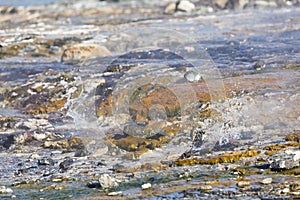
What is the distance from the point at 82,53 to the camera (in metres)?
26.4

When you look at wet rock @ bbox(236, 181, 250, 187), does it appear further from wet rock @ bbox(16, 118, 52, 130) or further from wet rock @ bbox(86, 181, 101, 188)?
wet rock @ bbox(16, 118, 52, 130)

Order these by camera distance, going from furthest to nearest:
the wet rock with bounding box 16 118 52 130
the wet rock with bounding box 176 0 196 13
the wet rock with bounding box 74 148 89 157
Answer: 1. the wet rock with bounding box 176 0 196 13
2. the wet rock with bounding box 16 118 52 130
3. the wet rock with bounding box 74 148 89 157

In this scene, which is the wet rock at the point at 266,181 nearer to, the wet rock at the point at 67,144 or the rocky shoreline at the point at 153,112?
the rocky shoreline at the point at 153,112

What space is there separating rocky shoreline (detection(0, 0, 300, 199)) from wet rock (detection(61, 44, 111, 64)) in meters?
0.05

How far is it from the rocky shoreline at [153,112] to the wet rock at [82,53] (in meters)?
0.05

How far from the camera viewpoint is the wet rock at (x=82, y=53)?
85.2 ft

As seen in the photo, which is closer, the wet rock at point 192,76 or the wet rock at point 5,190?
the wet rock at point 5,190

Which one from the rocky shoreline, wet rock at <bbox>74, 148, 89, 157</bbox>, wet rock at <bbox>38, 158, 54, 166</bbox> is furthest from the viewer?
wet rock at <bbox>74, 148, 89, 157</bbox>

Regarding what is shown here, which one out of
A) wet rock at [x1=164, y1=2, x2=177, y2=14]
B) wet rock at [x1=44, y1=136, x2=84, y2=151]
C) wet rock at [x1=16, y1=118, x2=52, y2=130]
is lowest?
wet rock at [x1=16, y1=118, x2=52, y2=130]

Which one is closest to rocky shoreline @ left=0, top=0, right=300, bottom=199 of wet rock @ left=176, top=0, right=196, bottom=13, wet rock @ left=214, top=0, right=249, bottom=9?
wet rock @ left=176, top=0, right=196, bottom=13

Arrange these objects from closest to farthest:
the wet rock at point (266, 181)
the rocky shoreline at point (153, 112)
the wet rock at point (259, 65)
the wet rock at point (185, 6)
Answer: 1. the wet rock at point (266, 181)
2. the rocky shoreline at point (153, 112)
3. the wet rock at point (259, 65)
4. the wet rock at point (185, 6)

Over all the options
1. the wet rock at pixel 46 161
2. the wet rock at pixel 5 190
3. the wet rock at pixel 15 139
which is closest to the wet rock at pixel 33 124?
the wet rock at pixel 15 139

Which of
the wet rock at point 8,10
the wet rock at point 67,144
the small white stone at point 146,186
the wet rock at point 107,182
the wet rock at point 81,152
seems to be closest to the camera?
the small white stone at point 146,186

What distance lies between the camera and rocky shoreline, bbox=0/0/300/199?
11.9 m
